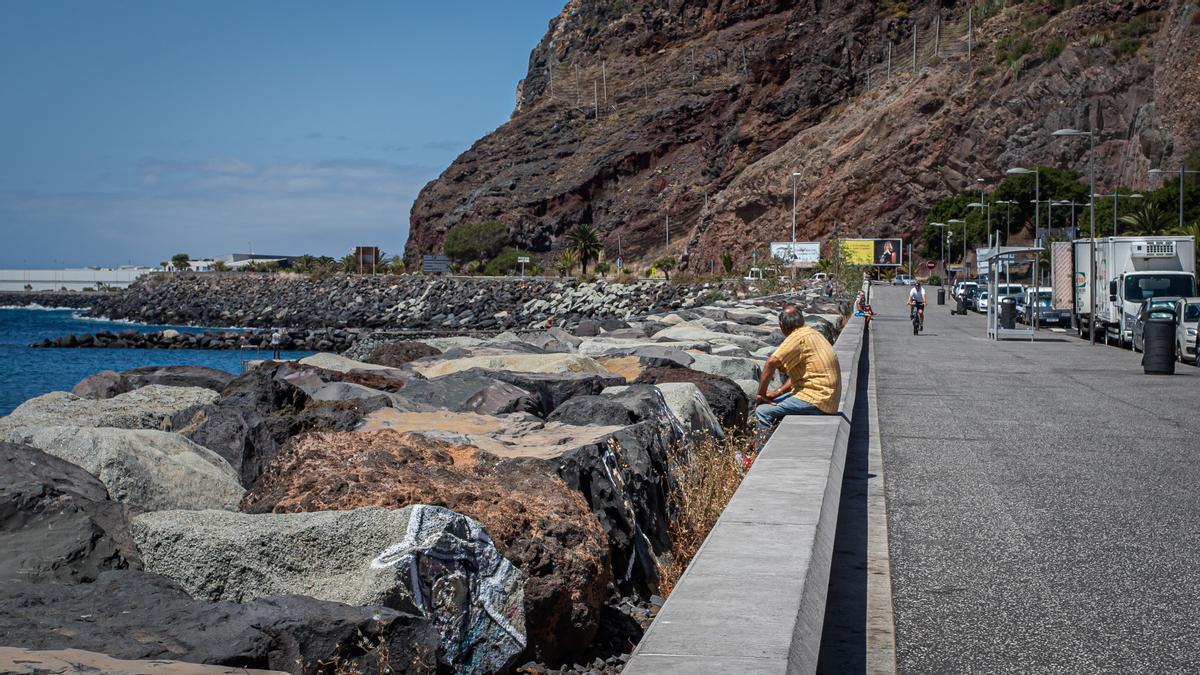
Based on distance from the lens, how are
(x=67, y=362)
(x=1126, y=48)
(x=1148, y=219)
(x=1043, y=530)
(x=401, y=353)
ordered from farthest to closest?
(x=1126, y=48) < (x=1148, y=219) < (x=67, y=362) < (x=401, y=353) < (x=1043, y=530)

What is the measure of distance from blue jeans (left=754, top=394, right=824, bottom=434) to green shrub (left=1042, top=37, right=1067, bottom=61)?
97.6 m

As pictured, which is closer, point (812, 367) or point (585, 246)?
point (812, 367)

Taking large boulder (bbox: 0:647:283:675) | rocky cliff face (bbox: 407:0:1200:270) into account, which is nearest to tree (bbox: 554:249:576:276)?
rocky cliff face (bbox: 407:0:1200:270)

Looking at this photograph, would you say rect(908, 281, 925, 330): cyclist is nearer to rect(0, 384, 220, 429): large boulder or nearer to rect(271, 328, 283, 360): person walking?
rect(271, 328, 283, 360): person walking

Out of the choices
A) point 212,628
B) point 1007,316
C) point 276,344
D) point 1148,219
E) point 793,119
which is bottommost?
point 276,344

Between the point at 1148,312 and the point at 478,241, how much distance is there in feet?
381

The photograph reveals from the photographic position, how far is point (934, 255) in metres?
110

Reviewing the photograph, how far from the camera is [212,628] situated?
4.12 metres

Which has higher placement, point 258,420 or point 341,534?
point 258,420

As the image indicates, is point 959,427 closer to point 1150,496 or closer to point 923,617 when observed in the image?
point 1150,496

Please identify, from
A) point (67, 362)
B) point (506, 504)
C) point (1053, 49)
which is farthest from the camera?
point (1053, 49)

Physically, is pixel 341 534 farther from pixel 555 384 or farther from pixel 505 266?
pixel 505 266

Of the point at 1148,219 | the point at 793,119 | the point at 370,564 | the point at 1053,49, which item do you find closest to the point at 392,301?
the point at 793,119

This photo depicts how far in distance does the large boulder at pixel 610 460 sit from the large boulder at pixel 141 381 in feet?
13.7
